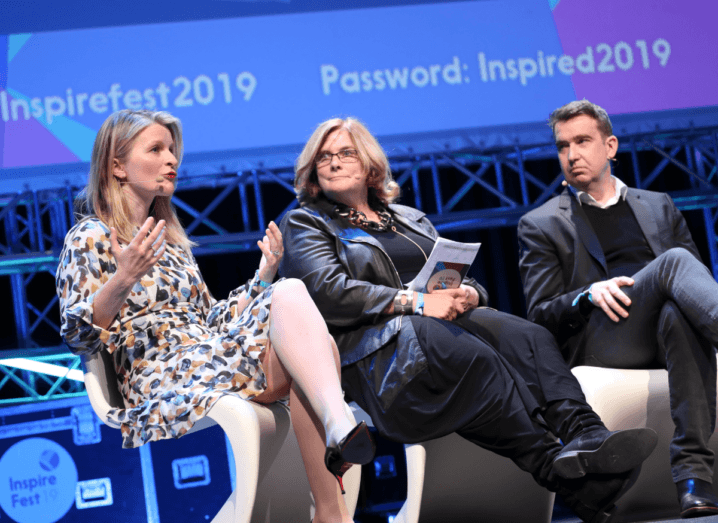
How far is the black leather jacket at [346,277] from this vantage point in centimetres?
224

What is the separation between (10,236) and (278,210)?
212 cm

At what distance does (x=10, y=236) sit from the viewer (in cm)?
583

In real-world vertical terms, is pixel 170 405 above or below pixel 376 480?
above

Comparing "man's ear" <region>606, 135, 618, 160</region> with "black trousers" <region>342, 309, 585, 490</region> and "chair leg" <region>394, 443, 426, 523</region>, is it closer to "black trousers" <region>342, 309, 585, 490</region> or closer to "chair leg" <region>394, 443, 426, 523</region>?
"black trousers" <region>342, 309, 585, 490</region>

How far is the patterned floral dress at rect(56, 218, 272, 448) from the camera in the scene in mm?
1967

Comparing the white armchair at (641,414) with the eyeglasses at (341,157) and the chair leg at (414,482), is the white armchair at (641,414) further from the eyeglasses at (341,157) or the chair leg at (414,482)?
the eyeglasses at (341,157)

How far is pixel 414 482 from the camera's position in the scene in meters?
2.12

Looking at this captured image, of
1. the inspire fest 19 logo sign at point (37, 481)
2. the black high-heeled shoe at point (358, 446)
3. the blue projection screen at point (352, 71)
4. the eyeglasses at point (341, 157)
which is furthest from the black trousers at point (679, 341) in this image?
the inspire fest 19 logo sign at point (37, 481)

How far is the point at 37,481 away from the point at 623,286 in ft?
12.7

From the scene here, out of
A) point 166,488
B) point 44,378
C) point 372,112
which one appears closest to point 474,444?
point 166,488

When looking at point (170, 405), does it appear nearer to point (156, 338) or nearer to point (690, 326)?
point (156, 338)

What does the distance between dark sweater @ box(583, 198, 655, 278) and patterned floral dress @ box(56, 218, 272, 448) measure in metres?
1.22

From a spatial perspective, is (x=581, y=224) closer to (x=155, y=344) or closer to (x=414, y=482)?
(x=414, y=482)

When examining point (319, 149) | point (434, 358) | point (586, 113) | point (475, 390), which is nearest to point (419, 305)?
point (434, 358)
